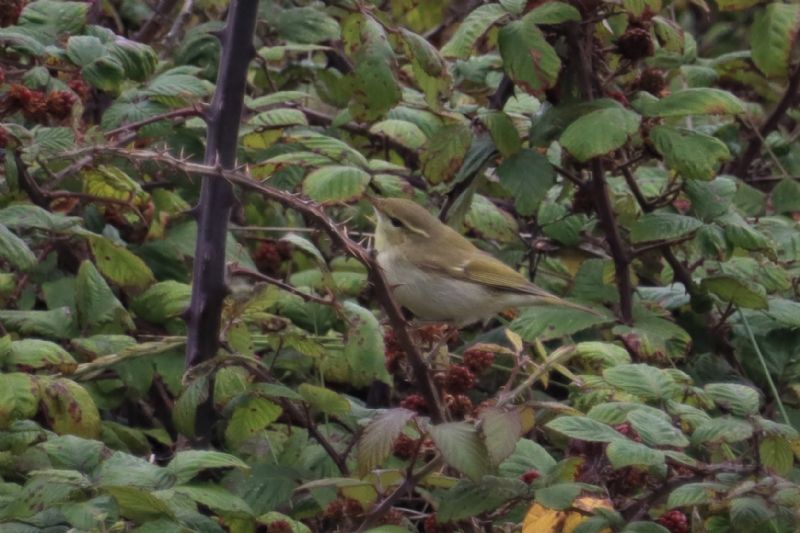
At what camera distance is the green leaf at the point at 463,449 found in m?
2.14

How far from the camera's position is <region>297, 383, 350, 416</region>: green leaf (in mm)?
2555

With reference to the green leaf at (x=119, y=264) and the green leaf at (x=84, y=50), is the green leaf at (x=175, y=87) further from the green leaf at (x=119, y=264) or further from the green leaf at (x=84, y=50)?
the green leaf at (x=119, y=264)

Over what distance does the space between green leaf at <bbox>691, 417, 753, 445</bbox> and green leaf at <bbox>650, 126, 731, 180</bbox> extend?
3.26 ft

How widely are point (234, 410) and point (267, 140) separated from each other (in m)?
1.24

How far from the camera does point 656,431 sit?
227cm

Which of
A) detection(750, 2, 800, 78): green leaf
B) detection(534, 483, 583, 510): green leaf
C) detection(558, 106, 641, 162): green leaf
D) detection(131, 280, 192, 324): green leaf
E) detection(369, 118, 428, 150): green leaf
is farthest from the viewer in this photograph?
detection(369, 118, 428, 150): green leaf

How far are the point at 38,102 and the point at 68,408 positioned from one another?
33.3 inches

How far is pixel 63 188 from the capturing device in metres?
3.47

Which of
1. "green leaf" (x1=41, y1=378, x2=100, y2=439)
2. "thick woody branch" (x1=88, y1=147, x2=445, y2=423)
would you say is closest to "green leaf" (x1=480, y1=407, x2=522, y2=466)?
"thick woody branch" (x1=88, y1=147, x2=445, y2=423)

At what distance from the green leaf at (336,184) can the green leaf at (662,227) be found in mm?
701

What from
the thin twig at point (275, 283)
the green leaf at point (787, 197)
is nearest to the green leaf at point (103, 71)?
the thin twig at point (275, 283)

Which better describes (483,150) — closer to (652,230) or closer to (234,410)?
(652,230)

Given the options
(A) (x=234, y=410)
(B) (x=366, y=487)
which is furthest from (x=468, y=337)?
(B) (x=366, y=487)

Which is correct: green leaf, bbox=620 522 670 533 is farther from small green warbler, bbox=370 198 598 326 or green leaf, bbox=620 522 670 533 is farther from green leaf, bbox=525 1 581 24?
green leaf, bbox=525 1 581 24
